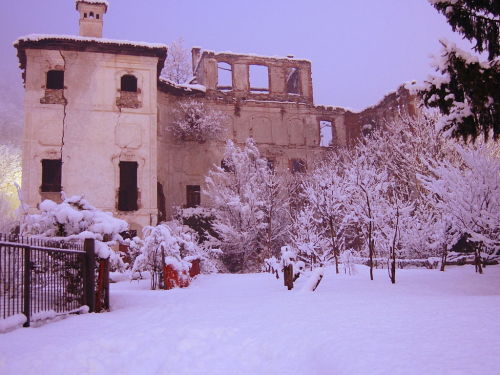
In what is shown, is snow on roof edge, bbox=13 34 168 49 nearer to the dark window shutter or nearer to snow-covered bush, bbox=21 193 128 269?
the dark window shutter

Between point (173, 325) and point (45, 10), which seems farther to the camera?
point (45, 10)

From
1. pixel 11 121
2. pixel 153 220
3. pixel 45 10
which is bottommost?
pixel 153 220

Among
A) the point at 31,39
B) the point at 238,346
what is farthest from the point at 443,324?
the point at 31,39

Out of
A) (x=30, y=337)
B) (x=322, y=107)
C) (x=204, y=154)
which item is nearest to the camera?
(x=30, y=337)

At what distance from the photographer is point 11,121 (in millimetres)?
69875

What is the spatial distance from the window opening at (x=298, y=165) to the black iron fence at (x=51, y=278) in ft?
77.4

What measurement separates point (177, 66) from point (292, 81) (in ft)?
31.2

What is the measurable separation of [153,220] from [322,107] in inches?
684

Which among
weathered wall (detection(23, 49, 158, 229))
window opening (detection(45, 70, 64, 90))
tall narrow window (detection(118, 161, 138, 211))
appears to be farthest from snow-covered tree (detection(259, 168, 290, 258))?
window opening (detection(45, 70, 64, 90))

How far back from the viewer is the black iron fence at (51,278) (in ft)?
24.3

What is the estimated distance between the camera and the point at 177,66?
3744 centimetres

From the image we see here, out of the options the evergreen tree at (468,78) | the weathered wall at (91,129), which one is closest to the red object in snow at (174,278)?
A: the evergreen tree at (468,78)

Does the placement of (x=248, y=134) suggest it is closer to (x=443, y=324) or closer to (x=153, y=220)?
(x=153, y=220)

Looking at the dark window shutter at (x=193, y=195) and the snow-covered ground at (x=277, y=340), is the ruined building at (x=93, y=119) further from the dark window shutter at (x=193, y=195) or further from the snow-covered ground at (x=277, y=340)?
the snow-covered ground at (x=277, y=340)
